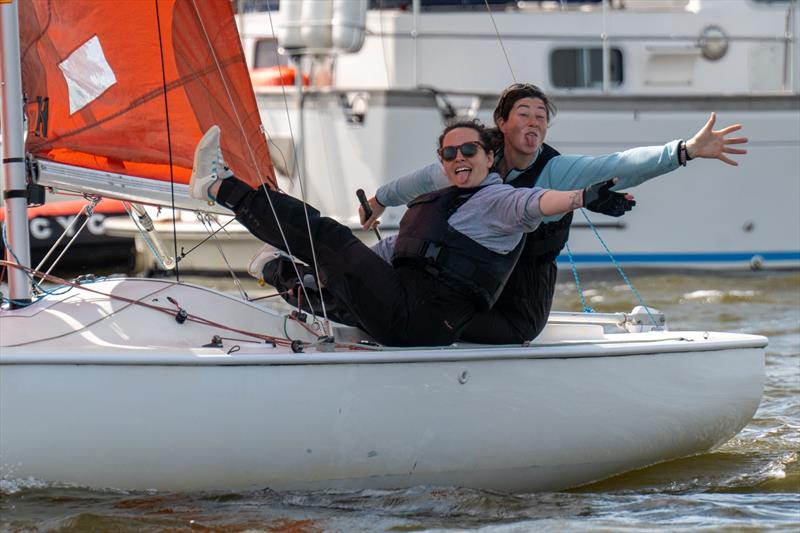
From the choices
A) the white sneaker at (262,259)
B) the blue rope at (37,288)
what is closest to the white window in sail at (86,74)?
the blue rope at (37,288)

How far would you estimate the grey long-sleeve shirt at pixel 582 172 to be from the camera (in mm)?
4215

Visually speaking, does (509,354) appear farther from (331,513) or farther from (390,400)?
(331,513)

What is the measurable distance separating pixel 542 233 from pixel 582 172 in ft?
0.82

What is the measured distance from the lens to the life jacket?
179 inches

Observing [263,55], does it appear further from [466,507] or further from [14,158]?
[466,507]

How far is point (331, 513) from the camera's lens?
165 inches

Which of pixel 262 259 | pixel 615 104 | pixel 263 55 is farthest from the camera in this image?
pixel 263 55

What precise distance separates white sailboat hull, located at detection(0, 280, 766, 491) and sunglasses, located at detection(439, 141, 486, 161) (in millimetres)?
640

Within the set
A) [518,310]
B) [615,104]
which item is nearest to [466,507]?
[518,310]

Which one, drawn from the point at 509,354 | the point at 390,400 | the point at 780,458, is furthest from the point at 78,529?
the point at 780,458

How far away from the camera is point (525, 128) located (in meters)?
4.55

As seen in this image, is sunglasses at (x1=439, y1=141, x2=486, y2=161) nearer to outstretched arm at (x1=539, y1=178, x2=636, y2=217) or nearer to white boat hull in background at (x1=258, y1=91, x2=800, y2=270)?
outstretched arm at (x1=539, y1=178, x2=636, y2=217)

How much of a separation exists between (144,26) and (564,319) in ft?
6.65

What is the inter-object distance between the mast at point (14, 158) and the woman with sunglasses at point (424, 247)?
0.70 metres
